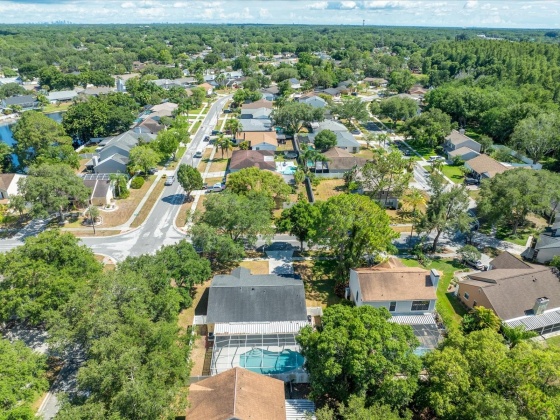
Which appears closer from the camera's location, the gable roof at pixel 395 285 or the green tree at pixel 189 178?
the gable roof at pixel 395 285

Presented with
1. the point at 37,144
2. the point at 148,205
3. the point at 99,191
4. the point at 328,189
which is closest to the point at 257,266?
the point at 148,205

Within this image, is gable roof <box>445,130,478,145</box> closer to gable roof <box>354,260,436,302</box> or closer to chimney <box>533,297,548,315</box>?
chimney <box>533,297,548,315</box>

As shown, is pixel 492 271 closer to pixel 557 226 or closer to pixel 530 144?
pixel 557 226

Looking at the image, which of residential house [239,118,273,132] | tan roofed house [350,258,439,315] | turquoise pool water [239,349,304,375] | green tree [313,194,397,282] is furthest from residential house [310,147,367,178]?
turquoise pool water [239,349,304,375]

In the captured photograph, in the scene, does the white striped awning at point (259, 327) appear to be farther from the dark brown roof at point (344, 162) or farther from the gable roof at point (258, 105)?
the gable roof at point (258, 105)

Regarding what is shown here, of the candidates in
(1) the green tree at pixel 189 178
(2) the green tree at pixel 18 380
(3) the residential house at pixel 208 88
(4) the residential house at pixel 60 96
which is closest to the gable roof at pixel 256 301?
(2) the green tree at pixel 18 380

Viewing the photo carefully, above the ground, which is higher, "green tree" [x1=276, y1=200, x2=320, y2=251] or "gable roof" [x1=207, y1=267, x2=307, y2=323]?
"green tree" [x1=276, y1=200, x2=320, y2=251]

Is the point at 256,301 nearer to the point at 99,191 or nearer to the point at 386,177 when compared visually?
the point at 386,177
